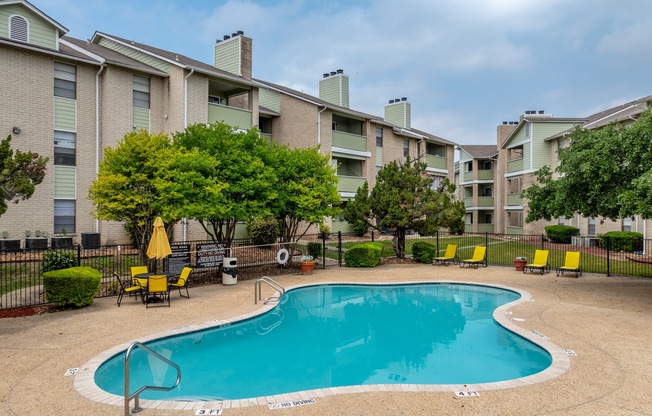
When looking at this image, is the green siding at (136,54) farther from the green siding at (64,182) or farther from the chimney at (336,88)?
the chimney at (336,88)

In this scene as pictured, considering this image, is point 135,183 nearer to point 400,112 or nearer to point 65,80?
point 65,80

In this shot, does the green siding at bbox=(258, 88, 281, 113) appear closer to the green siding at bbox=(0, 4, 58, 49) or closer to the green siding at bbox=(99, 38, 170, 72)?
the green siding at bbox=(99, 38, 170, 72)

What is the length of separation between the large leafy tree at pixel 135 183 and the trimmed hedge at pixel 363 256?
35.1ft

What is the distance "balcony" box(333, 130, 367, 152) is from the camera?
1281 inches

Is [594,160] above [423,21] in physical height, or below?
below

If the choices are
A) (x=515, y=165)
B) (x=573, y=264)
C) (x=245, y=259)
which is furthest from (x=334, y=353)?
(x=515, y=165)

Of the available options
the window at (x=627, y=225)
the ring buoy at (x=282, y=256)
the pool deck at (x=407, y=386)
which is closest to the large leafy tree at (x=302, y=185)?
the ring buoy at (x=282, y=256)

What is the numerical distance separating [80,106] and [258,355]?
18878 millimetres

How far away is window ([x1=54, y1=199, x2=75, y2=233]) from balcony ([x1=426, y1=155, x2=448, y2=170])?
103 ft

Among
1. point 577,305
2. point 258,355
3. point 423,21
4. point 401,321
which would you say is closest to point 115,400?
point 258,355

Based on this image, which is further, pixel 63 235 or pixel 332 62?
pixel 332 62

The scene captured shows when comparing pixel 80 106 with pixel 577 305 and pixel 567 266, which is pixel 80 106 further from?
pixel 567 266

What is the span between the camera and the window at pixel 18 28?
2017 cm

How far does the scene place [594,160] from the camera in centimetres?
1368
